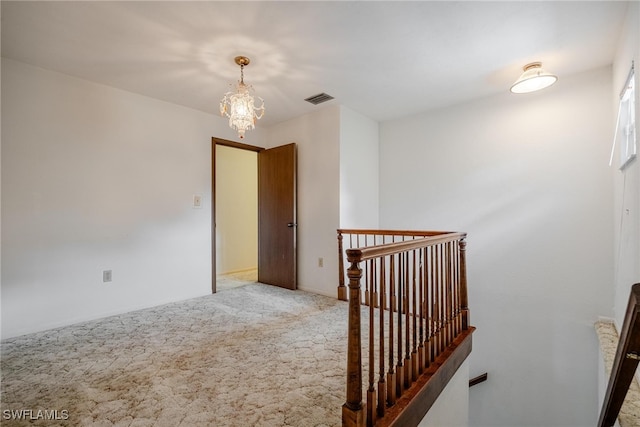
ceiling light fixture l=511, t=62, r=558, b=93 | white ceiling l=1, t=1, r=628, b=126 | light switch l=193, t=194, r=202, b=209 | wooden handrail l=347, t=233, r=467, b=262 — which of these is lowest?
wooden handrail l=347, t=233, r=467, b=262

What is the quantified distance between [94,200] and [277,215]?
2141 mm

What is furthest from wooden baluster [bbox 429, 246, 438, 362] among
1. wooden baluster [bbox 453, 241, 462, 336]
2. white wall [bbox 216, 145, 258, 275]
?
white wall [bbox 216, 145, 258, 275]

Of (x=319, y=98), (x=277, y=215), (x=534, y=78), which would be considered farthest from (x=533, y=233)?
(x=277, y=215)

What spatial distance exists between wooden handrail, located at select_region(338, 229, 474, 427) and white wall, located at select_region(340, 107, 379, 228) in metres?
1.25

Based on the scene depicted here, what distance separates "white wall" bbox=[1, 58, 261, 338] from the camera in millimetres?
2545

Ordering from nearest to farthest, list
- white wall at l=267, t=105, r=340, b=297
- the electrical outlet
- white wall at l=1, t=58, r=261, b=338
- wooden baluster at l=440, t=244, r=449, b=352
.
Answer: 1. wooden baluster at l=440, t=244, r=449, b=352
2. white wall at l=1, t=58, r=261, b=338
3. the electrical outlet
4. white wall at l=267, t=105, r=340, b=297

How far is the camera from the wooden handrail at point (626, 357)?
81cm

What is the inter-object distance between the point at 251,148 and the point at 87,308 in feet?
9.18

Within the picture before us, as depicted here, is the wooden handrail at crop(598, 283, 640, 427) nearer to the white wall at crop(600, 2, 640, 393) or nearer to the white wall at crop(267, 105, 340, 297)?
Result: the white wall at crop(600, 2, 640, 393)

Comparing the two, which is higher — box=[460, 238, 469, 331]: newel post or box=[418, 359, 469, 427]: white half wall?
box=[460, 238, 469, 331]: newel post

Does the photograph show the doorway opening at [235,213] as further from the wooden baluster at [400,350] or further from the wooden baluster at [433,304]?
the wooden baluster at [400,350]

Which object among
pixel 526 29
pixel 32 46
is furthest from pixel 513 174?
pixel 32 46

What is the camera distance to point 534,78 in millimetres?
2658

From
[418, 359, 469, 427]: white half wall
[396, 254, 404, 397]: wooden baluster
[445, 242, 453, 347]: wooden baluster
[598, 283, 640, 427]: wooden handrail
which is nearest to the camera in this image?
[598, 283, 640, 427]: wooden handrail
